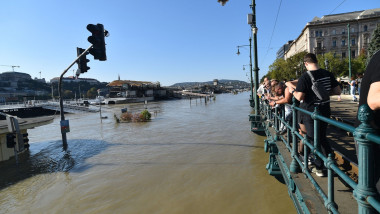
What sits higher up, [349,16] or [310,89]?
[349,16]

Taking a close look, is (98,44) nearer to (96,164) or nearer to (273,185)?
(96,164)

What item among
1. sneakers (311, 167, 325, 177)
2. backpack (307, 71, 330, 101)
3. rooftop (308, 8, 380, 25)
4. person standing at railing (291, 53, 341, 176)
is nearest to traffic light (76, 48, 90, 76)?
person standing at railing (291, 53, 341, 176)

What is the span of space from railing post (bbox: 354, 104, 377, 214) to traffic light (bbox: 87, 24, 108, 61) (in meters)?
9.19

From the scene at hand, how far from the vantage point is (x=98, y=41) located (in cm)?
884

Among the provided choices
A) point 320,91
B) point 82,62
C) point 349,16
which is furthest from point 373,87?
point 349,16

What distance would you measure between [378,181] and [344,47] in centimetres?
7906

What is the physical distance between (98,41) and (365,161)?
938cm

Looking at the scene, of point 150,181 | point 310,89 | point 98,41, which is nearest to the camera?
point 310,89

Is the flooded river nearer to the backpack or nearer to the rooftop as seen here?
the backpack

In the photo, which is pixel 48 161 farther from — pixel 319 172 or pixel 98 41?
pixel 319 172

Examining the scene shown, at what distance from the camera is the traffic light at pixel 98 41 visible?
8.64 metres

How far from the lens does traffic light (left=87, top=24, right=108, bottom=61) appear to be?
8.64m

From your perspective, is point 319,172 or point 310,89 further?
point 310,89

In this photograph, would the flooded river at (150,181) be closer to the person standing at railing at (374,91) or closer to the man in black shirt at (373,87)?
the person standing at railing at (374,91)
